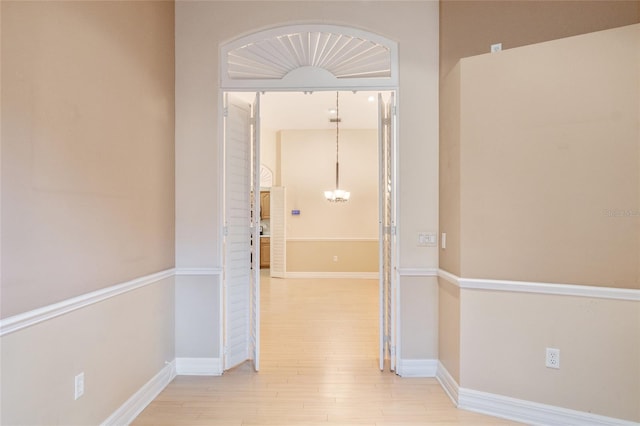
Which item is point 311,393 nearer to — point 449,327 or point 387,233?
point 449,327

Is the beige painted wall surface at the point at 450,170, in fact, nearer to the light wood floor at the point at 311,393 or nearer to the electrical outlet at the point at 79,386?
the light wood floor at the point at 311,393

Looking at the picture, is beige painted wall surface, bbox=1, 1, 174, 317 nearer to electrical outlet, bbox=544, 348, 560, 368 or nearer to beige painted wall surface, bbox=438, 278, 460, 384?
beige painted wall surface, bbox=438, 278, 460, 384

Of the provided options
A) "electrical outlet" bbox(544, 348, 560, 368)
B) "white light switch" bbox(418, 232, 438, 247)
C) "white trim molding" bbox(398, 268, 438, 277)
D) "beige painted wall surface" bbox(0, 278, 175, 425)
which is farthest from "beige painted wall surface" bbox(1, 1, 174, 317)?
"electrical outlet" bbox(544, 348, 560, 368)

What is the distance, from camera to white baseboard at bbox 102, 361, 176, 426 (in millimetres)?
2186

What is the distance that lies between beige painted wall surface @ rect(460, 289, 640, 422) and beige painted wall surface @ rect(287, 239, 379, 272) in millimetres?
5532

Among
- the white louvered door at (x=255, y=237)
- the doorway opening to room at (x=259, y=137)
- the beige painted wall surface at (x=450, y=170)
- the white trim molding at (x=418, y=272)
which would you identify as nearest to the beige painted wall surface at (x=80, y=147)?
the doorway opening to room at (x=259, y=137)

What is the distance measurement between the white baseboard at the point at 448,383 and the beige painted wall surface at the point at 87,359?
2.32 m

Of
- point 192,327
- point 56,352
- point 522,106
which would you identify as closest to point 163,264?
point 192,327

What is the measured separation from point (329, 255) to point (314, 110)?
3.38 metres

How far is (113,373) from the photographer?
84.7 inches

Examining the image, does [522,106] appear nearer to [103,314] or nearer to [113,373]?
[103,314]

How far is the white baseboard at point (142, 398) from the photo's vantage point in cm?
219

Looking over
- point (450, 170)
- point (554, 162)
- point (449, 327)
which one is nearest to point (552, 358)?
point (449, 327)

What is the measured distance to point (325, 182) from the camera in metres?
8.07
